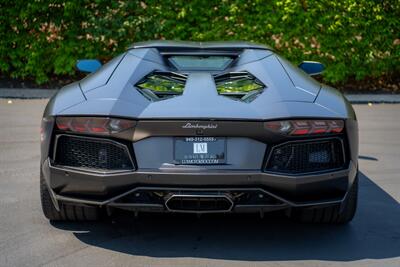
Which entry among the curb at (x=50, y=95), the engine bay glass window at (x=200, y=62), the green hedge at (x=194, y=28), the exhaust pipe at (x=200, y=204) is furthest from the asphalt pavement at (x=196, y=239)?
the green hedge at (x=194, y=28)

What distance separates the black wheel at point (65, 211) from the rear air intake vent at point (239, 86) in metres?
1.20

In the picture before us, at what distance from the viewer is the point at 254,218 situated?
18.7ft

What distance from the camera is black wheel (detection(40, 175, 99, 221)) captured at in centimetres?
525

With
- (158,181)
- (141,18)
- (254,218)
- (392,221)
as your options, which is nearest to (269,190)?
(158,181)

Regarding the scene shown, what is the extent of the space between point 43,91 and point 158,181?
8433mm

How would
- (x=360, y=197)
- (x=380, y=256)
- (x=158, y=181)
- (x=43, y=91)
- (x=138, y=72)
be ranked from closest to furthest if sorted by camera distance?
(x=158, y=181), (x=380, y=256), (x=138, y=72), (x=360, y=197), (x=43, y=91)

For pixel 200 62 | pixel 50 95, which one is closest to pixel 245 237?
pixel 200 62

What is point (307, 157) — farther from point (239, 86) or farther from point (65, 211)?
point (65, 211)

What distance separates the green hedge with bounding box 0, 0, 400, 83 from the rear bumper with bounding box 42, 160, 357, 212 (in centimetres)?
804

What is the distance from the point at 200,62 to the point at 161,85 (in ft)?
2.20

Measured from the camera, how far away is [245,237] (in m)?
5.26

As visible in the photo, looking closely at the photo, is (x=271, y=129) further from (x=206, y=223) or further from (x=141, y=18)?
(x=141, y=18)

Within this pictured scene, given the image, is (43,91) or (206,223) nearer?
(206,223)

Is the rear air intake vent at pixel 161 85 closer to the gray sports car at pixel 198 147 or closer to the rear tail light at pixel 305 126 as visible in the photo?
the gray sports car at pixel 198 147
